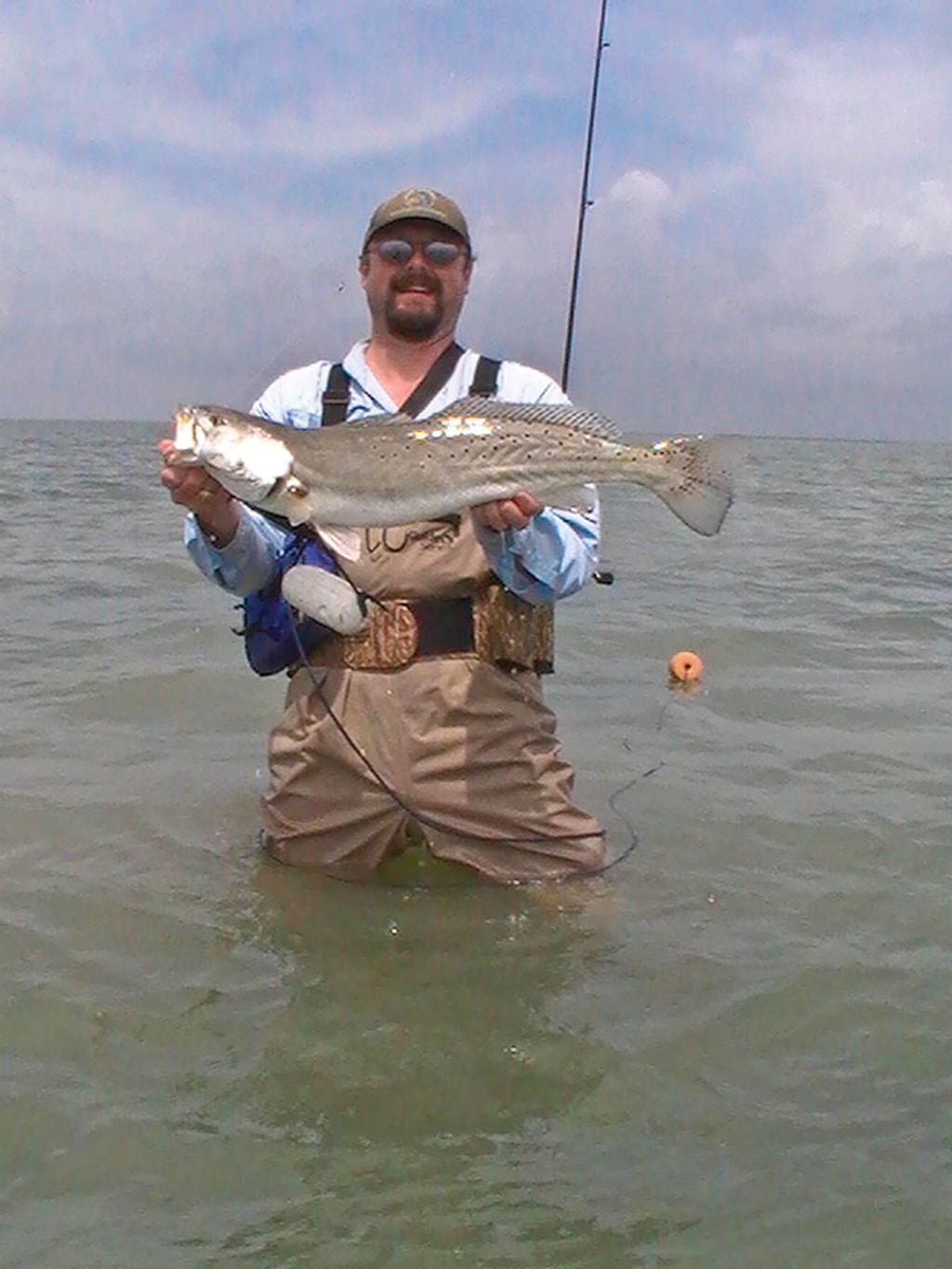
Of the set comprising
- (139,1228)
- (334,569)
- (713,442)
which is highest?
(713,442)

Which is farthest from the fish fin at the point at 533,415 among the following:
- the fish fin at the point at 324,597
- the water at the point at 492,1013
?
the water at the point at 492,1013

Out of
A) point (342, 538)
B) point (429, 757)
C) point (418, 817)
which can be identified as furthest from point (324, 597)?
point (418, 817)

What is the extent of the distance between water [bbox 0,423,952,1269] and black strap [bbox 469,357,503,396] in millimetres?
1924

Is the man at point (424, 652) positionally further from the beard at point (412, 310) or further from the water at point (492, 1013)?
the water at point (492, 1013)

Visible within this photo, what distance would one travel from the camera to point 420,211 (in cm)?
487

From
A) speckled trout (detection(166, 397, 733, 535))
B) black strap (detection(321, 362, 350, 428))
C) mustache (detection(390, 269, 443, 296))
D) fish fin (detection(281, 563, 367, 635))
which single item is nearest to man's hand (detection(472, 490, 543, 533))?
speckled trout (detection(166, 397, 733, 535))

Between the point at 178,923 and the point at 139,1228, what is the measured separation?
6.24 feet

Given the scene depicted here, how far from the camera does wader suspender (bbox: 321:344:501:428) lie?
5.03m

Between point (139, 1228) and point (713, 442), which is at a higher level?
point (713, 442)

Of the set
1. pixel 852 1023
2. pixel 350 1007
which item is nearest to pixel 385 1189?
pixel 350 1007

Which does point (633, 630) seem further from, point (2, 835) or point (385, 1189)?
point (385, 1189)

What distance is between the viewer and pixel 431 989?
14.8ft

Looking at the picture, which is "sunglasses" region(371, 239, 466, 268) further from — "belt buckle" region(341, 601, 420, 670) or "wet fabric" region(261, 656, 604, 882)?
"wet fabric" region(261, 656, 604, 882)

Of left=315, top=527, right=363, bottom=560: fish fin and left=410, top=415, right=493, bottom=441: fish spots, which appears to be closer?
left=410, top=415, right=493, bottom=441: fish spots
